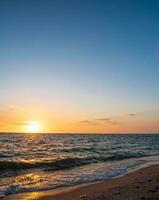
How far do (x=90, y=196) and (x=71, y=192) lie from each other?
130 centimetres

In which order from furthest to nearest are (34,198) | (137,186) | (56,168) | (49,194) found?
1. (56,168)
2. (137,186)
3. (49,194)
4. (34,198)

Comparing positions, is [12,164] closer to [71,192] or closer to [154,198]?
[71,192]

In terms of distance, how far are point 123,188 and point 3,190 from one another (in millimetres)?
5449

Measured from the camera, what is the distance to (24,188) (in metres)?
11.6

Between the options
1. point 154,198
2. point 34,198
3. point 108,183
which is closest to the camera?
point 154,198

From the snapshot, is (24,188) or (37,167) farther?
(37,167)

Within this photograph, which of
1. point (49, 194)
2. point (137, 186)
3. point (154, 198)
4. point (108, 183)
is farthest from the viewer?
point (108, 183)

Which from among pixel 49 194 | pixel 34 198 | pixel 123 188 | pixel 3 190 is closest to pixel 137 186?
pixel 123 188

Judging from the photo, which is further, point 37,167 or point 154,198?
point 37,167

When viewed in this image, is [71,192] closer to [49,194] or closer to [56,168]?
[49,194]

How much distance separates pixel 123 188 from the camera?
11.4 metres

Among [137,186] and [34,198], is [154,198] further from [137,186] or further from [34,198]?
[34,198]

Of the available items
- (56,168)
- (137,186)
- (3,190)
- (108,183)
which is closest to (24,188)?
(3,190)

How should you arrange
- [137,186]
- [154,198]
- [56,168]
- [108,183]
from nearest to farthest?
[154,198] → [137,186] → [108,183] → [56,168]
